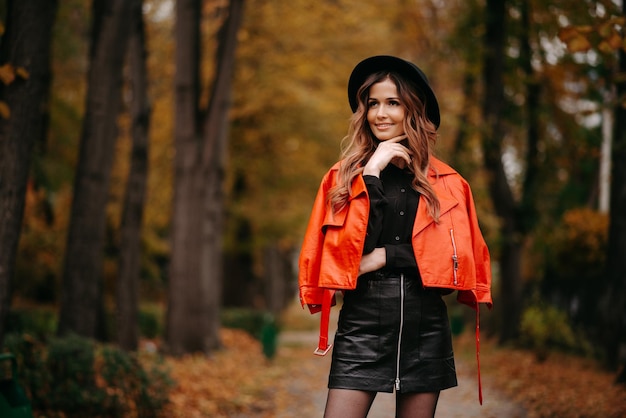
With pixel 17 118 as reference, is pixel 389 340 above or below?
below

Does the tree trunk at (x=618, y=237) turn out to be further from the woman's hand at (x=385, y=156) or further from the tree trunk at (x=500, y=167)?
the woman's hand at (x=385, y=156)

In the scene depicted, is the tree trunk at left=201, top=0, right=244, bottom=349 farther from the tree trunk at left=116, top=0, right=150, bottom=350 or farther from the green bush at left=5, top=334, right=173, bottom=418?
the green bush at left=5, top=334, right=173, bottom=418

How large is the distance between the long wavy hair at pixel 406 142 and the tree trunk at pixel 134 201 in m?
9.02

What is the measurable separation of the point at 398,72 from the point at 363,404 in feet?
5.20

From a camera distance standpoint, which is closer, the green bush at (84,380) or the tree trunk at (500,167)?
the green bush at (84,380)

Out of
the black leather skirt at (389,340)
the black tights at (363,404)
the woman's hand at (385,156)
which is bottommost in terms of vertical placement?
the black tights at (363,404)

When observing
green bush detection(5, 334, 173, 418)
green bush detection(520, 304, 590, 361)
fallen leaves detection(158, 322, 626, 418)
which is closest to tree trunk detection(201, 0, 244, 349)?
fallen leaves detection(158, 322, 626, 418)

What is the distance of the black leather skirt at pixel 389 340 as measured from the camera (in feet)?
11.8

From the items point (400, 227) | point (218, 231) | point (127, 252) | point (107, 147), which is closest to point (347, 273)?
point (400, 227)

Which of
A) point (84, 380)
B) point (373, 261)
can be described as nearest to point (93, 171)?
point (84, 380)

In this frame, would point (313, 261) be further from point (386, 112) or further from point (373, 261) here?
point (386, 112)

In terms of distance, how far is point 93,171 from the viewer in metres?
8.47

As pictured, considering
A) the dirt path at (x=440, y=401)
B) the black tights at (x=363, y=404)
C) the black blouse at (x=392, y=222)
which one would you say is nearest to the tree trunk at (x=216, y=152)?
the dirt path at (x=440, y=401)

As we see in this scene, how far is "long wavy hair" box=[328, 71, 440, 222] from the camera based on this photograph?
12.1ft
